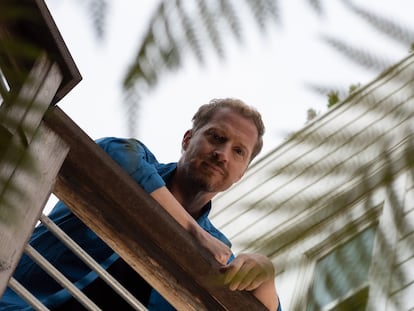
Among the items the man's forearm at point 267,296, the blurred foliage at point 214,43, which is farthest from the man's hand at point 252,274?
the man's forearm at point 267,296

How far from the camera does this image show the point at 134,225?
1717mm

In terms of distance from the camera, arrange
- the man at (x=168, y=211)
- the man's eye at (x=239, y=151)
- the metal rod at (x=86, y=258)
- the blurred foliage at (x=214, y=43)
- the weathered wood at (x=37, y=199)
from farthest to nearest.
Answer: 1. the man's eye at (x=239, y=151)
2. the man at (x=168, y=211)
3. the metal rod at (x=86, y=258)
4. the weathered wood at (x=37, y=199)
5. the blurred foliage at (x=214, y=43)

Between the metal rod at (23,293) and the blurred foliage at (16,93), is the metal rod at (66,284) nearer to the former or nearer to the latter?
the metal rod at (23,293)

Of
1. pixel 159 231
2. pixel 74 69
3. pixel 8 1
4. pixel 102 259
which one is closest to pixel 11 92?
pixel 8 1

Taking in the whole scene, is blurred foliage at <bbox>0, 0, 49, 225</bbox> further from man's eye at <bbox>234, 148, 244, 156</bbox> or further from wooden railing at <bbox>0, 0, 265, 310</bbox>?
man's eye at <bbox>234, 148, 244, 156</bbox>

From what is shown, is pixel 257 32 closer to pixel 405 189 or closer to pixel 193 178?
pixel 405 189

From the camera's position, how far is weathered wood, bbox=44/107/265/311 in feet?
5.49

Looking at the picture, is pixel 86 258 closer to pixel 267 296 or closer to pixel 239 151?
pixel 267 296

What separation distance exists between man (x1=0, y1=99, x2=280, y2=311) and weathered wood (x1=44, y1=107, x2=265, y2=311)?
46 mm

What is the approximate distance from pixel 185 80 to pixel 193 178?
184 cm

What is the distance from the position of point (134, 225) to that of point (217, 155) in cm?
43

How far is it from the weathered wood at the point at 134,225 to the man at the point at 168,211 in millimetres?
46

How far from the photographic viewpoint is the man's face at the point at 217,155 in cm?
199

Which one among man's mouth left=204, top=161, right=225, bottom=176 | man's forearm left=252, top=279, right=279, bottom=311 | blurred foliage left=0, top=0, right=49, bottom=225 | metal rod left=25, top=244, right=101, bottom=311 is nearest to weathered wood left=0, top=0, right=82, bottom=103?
blurred foliage left=0, top=0, right=49, bottom=225
